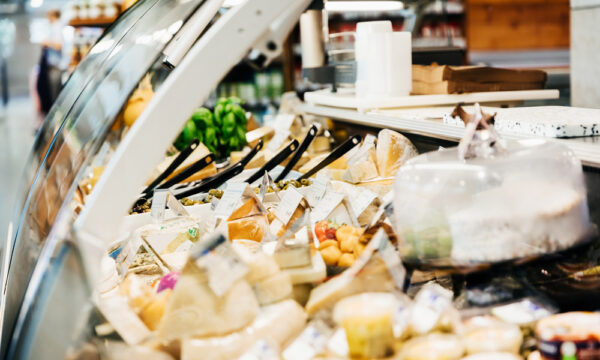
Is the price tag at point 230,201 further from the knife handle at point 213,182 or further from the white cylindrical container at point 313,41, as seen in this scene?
the white cylindrical container at point 313,41

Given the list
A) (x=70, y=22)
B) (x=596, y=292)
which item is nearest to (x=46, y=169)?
(x=596, y=292)

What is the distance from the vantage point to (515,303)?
111cm

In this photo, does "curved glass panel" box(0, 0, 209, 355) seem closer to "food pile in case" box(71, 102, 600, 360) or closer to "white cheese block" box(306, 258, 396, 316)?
"food pile in case" box(71, 102, 600, 360)

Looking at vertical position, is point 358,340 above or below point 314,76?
below

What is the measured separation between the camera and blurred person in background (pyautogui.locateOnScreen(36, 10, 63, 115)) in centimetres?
810

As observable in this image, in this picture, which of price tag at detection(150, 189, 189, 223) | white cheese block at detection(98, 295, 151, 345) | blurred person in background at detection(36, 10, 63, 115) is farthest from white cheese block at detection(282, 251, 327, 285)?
blurred person in background at detection(36, 10, 63, 115)

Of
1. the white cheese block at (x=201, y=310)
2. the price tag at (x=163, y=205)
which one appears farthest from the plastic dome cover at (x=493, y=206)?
the price tag at (x=163, y=205)

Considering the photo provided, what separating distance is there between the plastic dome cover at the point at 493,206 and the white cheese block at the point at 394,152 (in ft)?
2.52

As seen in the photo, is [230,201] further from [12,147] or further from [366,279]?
[12,147]

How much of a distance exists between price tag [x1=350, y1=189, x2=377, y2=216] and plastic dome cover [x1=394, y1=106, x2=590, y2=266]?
0.42m

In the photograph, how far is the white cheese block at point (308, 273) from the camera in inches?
44.3

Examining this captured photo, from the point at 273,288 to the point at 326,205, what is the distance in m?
0.53

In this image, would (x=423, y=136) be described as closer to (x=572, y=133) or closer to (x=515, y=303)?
(x=572, y=133)

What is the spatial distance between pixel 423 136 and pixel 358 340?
1098mm
